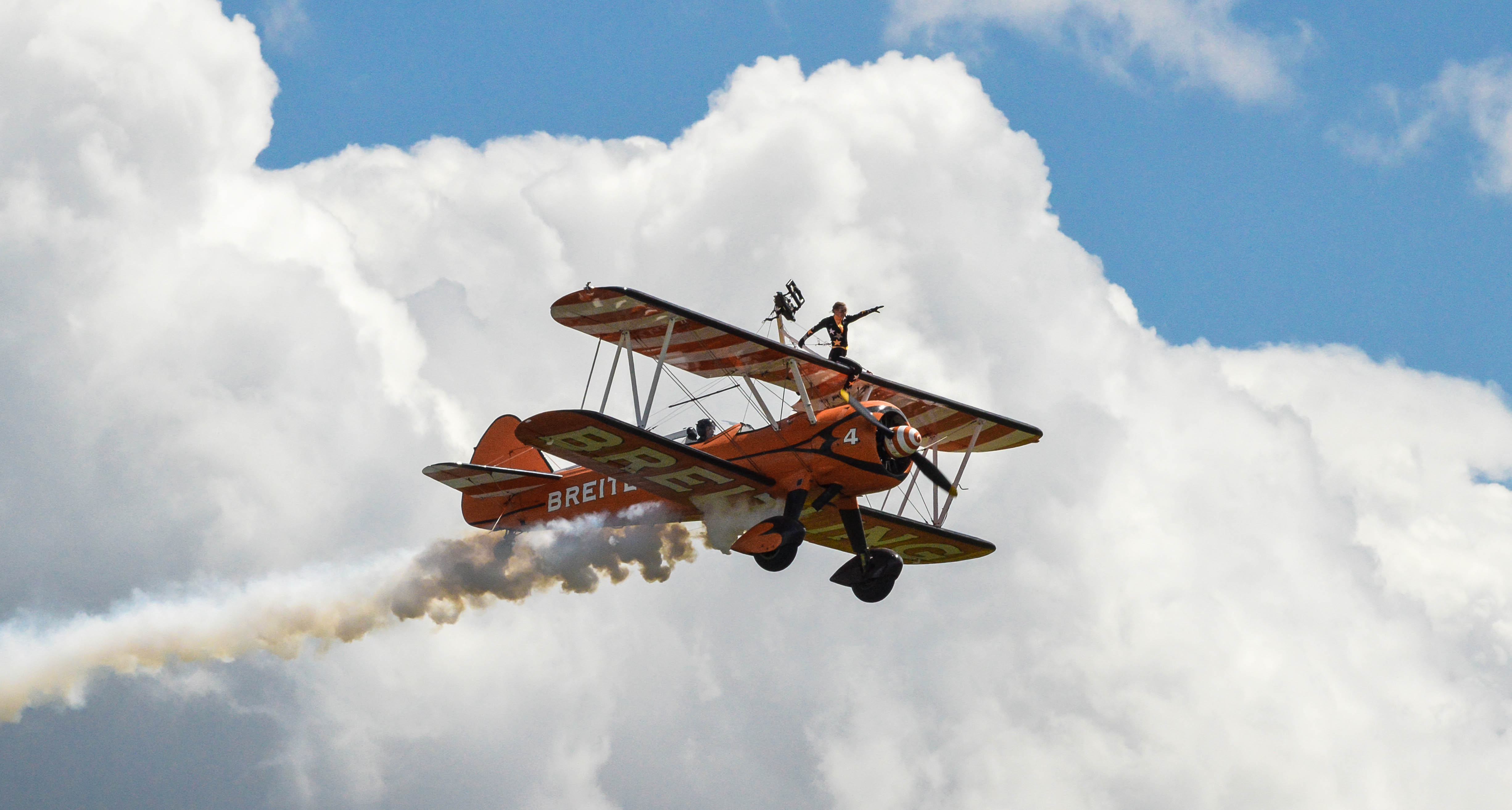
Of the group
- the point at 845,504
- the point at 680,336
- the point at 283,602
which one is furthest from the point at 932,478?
the point at 283,602

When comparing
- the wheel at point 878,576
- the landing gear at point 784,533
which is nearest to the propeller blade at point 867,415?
the landing gear at point 784,533

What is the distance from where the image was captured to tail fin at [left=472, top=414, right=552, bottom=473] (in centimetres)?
2522

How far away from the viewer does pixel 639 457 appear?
19.8 meters

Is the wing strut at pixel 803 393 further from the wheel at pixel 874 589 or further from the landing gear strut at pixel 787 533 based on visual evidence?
the wheel at pixel 874 589

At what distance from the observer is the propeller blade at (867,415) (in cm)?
1933

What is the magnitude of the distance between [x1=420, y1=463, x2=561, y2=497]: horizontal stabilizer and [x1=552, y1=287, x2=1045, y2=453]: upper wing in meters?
3.64

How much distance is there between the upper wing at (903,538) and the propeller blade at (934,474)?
1.97m

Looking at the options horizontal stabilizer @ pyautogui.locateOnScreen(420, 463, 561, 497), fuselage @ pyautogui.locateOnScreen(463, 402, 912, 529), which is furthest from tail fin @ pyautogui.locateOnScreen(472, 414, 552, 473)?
fuselage @ pyautogui.locateOnScreen(463, 402, 912, 529)

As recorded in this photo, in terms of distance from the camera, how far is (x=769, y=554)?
19703mm

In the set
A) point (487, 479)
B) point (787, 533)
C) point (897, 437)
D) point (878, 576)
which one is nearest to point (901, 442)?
point (897, 437)

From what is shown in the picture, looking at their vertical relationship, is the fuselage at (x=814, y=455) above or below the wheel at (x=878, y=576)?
above

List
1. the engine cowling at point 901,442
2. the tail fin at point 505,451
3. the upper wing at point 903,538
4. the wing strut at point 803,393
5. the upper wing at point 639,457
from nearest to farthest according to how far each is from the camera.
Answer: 1. the upper wing at point 639,457
2. the engine cowling at point 901,442
3. the wing strut at point 803,393
4. the upper wing at point 903,538
5. the tail fin at point 505,451

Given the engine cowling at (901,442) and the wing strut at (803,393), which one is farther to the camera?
the wing strut at (803,393)

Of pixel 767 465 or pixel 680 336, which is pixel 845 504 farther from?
pixel 680 336
